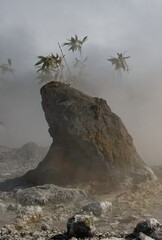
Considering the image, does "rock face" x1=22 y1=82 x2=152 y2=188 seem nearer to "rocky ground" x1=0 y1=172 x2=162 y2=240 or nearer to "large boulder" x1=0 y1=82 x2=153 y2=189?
"large boulder" x1=0 y1=82 x2=153 y2=189

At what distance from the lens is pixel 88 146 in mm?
30719

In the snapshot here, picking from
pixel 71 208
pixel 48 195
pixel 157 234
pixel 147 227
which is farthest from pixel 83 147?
pixel 157 234

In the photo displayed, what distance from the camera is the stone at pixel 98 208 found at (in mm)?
23891

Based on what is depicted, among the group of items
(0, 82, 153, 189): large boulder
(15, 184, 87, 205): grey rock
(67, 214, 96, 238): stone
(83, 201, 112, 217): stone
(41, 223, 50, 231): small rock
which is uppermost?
(0, 82, 153, 189): large boulder

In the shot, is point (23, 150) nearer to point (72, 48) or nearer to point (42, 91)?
point (42, 91)

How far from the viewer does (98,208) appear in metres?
24.1

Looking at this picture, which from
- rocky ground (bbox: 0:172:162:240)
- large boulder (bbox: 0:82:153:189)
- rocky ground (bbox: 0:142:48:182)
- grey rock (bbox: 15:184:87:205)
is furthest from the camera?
rocky ground (bbox: 0:142:48:182)

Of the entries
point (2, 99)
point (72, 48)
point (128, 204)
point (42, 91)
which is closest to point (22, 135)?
point (72, 48)

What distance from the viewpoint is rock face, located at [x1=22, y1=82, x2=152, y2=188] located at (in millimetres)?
30547

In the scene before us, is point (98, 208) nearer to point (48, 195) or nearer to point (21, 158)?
point (48, 195)

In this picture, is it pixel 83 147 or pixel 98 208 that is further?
pixel 83 147

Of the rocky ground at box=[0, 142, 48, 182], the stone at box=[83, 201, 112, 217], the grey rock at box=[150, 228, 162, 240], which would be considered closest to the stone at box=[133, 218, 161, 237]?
the grey rock at box=[150, 228, 162, 240]

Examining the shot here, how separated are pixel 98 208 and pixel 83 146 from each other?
7.54 metres

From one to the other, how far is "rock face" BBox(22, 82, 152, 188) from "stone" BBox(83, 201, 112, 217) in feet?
16.6
